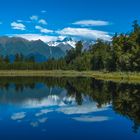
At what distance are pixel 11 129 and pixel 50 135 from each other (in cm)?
340

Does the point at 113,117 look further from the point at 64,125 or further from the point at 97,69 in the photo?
the point at 97,69

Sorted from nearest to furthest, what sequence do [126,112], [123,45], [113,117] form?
1. [113,117]
2. [126,112]
3. [123,45]

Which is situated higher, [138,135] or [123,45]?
[123,45]

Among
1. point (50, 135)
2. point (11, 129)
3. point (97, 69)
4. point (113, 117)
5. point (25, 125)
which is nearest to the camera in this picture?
point (50, 135)

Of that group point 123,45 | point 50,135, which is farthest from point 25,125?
point 123,45

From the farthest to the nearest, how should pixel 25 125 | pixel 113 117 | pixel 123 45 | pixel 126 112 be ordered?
1. pixel 123 45
2. pixel 126 112
3. pixel 113 117
4. pixel 25 125

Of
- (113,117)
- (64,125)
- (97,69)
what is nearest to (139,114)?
(113,117)

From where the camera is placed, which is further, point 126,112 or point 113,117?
point 126,112

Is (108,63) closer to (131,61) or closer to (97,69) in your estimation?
(131,61)

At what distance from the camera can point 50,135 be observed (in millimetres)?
23641

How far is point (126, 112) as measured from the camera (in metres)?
35.4

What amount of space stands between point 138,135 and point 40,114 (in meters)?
12.3

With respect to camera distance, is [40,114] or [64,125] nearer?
[64,125]

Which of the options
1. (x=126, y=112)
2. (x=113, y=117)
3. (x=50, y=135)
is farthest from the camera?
(x=126, y=112)
